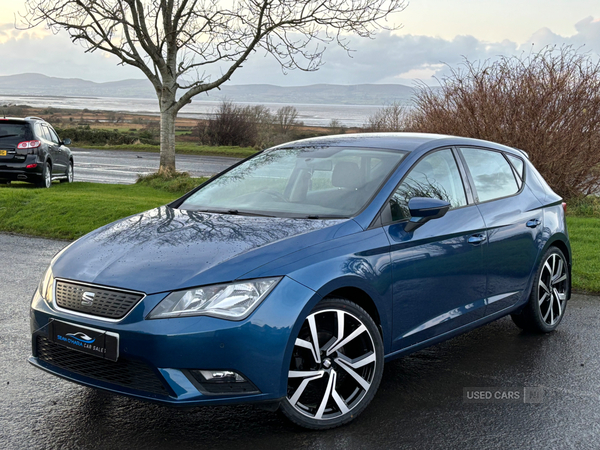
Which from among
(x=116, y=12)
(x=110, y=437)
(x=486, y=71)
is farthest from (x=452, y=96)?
(x=110, y=437)

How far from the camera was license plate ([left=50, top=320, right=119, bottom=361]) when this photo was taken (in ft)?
11.1

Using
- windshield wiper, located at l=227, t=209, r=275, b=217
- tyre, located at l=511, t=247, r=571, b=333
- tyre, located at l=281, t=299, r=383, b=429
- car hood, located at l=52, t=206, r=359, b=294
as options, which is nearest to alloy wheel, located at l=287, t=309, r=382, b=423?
tyre, located at l=281, t=299, r=383, b=429

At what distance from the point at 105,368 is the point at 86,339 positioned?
0.18 m

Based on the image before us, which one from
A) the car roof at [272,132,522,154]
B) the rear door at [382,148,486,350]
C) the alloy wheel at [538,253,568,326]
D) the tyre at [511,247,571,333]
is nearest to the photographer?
the rear door at [382,148,486,350]

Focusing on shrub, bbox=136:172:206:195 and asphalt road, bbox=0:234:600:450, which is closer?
asphalt road, bbox=0:234:600:450

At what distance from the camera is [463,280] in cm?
458

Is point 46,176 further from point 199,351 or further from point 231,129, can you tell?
point 231,129

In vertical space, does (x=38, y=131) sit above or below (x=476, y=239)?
above

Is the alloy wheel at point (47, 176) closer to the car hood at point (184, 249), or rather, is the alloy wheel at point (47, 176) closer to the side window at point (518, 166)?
the car hood at point (184, 249)

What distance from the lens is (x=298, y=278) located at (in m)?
3.48

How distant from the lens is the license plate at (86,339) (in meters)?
3.37

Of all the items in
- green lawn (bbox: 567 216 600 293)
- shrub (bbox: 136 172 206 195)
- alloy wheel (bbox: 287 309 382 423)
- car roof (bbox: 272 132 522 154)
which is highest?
car roof (bbox: 272 132 522 154)

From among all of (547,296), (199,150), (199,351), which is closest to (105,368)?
(199,351)

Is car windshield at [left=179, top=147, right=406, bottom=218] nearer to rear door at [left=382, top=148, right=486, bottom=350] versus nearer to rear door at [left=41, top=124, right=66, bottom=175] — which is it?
rear door at [left=382, top=148, right=486, bottom=350]
